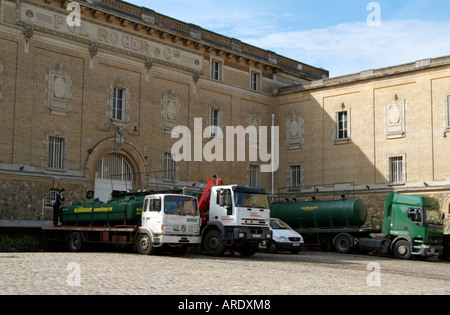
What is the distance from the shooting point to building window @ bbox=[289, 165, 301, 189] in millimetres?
39875

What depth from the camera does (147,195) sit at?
21.1 metres

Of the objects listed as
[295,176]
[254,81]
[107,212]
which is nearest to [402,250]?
[107,212]

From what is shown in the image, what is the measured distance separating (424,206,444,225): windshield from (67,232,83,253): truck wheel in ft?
51.2

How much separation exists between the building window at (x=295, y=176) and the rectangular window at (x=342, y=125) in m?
3.88

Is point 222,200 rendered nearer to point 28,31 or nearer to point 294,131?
point 28,31

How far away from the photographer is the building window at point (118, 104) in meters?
32.0

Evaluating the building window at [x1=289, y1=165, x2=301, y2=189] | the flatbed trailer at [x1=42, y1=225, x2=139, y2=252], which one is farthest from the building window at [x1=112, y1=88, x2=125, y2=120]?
the building window at [x1=289, y1=165, x2=301, y2=189]

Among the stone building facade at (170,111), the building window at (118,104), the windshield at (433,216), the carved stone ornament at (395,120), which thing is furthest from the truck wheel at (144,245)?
the carved stone ornament at (395,120)

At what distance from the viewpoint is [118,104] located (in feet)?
106

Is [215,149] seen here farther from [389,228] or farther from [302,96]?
[389,228]

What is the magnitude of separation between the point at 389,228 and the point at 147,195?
12594 millimetres

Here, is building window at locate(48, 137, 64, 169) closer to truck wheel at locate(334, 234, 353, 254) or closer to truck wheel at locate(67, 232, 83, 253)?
truck wheel at locate(67, 232, 83, 253)
